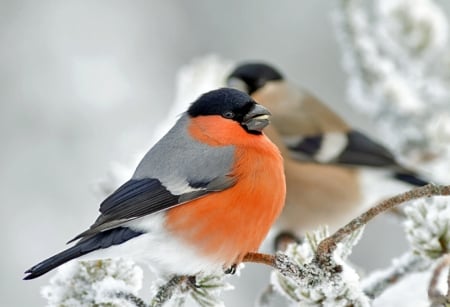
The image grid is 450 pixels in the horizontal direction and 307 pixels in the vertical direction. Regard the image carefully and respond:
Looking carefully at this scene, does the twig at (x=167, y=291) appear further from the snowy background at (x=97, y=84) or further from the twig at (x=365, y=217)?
the snowy background at (x=97, y=84)

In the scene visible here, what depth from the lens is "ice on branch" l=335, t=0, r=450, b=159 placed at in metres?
1.91

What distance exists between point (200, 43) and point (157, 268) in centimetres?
338

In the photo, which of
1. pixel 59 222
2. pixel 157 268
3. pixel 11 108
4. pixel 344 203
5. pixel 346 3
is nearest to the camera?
pixel 157 268

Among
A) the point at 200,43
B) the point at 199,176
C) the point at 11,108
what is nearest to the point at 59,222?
the point at 11,108

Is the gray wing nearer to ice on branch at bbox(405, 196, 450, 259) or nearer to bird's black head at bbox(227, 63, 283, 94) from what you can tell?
ice on branch at bbox(405, 196, 450, 259)

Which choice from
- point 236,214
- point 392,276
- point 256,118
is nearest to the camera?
point 392,276

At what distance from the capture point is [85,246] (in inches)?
44.6

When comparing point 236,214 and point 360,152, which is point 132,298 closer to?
point 236,214

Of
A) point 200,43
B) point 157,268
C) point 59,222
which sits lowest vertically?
point 59,222

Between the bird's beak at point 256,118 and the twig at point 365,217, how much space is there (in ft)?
1.58

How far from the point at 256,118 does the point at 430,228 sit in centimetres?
43

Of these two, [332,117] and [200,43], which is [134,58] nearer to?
[200,43]

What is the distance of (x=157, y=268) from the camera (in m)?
1.24

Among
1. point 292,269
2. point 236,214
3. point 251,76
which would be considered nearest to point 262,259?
point 292,269
